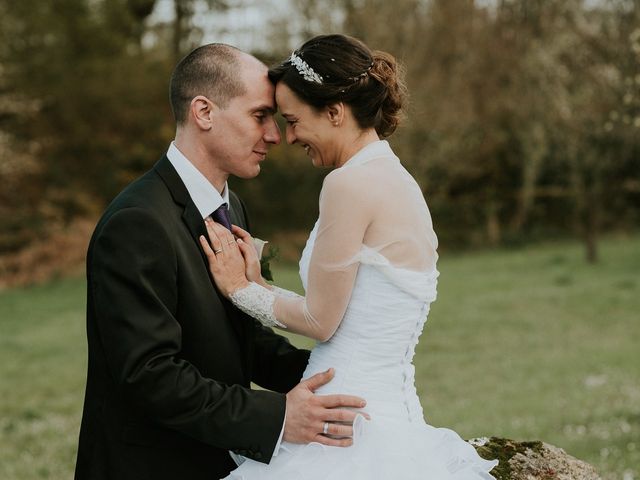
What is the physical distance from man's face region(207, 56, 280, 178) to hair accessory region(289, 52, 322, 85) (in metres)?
0.22

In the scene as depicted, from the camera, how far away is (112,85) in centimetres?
2495

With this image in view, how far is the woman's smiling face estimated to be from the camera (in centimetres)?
330

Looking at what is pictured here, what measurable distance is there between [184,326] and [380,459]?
90 centimetres

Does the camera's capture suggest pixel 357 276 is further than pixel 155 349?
Yes

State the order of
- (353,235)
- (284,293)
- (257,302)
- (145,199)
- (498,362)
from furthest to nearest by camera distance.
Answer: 1. (498,362)
2. (284,293)
3. (257,302)
4. (145,199)
5. (353,235)

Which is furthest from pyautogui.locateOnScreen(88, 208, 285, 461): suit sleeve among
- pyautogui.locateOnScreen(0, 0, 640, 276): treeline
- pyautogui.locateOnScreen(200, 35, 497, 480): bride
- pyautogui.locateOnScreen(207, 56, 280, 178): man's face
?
pyautogui.locateOnScreen(0, 0, 640, 276): treeline

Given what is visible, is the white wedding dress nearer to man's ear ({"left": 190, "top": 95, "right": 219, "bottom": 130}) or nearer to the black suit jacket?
the black suit jacket

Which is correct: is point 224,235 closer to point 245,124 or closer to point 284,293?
point 284,293

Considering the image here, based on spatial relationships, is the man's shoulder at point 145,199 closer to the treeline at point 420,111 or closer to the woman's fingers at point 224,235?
the woman's fingers at point 224,235

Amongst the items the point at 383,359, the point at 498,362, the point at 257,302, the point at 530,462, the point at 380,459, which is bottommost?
the point at 498,362

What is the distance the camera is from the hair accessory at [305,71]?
3.20 m

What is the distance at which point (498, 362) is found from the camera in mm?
12656

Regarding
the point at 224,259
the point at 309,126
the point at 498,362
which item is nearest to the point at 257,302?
the point at 224,259

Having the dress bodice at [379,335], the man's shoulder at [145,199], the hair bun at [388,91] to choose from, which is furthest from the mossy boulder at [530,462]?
the man's shoulder at [145,199]
